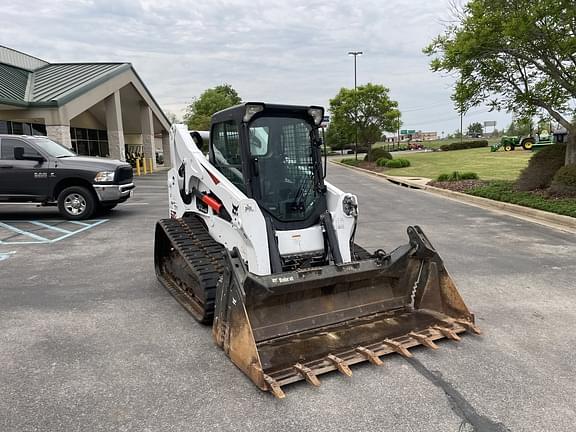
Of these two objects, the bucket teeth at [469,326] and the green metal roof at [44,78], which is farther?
the green metal roof at [44,78]

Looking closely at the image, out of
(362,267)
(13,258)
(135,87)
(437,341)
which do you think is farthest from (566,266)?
(135,87)

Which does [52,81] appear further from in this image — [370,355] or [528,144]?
[528,144]

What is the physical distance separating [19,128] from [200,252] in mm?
21049

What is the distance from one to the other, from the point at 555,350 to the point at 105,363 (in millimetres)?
3976

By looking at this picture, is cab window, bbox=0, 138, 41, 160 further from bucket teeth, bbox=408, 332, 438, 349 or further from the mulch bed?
the mulch bed

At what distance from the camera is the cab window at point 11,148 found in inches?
440

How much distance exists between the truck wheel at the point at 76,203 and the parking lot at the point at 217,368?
13.4ft

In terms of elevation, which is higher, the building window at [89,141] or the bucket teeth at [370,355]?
the building window at [89,141]

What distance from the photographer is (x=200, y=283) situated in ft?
15.3

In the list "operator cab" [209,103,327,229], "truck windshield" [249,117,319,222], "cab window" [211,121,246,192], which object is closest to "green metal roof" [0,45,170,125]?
"cab window" [211,121,246,192]

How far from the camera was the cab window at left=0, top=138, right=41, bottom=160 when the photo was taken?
11.2 metres

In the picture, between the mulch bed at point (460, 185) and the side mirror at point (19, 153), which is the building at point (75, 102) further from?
the mulch bed at point (460, 185)

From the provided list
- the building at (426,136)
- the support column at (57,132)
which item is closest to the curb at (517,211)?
the support column at (57,132)

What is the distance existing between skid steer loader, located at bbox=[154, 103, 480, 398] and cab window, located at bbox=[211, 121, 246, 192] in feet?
0.04
